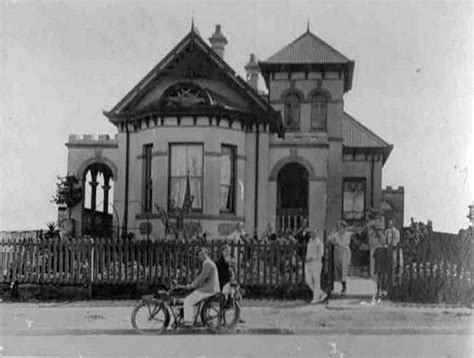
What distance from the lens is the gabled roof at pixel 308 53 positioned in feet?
58.7

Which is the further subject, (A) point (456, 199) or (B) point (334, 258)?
(B) point (334, 258)

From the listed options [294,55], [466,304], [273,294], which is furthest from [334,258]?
[294,55]

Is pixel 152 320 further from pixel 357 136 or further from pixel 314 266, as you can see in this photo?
pixel 357 136

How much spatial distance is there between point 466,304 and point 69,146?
892cm

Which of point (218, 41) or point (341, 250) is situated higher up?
point (218, 41)

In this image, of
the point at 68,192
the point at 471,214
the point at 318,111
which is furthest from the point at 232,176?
the point at 471,214

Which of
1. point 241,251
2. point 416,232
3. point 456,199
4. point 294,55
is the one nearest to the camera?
point 456,199

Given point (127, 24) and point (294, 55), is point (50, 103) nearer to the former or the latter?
point (127, 24)

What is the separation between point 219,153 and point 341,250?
13.9ft

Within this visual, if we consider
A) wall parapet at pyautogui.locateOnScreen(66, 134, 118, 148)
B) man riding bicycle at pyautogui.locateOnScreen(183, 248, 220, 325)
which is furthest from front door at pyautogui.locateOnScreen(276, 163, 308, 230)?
man riding bicycle at pyautogui.locateOnScreen(183, 248, 220, 325)

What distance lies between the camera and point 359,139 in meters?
19.4

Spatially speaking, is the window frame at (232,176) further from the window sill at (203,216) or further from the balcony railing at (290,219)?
the balcony railing at (290,219)

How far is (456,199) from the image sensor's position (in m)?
16.4

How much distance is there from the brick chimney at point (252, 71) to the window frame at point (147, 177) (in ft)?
9.90
